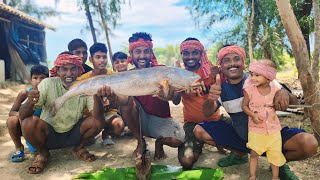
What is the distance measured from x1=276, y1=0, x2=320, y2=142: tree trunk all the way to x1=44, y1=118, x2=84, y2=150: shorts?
10.5 feet

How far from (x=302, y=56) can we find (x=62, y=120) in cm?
350

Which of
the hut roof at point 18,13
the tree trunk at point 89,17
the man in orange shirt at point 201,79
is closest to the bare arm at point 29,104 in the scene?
the man in orange shirt at point 201,79

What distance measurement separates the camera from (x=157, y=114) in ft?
14.8

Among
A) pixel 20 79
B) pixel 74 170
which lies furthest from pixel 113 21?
pixel 74 170

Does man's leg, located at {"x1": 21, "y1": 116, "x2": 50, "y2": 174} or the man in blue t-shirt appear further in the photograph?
man's leg, located at {"x1": 21, "y1": 116, "x2": 50, "y2": 174}

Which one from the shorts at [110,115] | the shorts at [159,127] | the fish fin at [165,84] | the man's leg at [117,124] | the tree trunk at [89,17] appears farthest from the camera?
the tree trunk at [89,17]

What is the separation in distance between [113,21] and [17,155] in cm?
1647

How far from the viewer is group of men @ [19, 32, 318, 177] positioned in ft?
12.3

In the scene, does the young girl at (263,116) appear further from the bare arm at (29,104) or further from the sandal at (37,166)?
the sandal at (37,166)

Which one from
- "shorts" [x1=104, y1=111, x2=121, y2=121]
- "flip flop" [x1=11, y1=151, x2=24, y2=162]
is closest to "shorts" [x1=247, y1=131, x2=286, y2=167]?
"shorts" [x1=104, y1=111, x2=121, y2=121]

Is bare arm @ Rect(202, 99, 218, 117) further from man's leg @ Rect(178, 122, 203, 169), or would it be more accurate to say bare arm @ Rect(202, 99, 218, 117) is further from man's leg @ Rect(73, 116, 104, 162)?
man's leg @ Rect(73, 116, 104, 162)

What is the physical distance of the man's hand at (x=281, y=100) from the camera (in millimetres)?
3207

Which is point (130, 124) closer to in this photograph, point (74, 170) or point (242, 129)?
point (74, 170)

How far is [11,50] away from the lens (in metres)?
15.1
